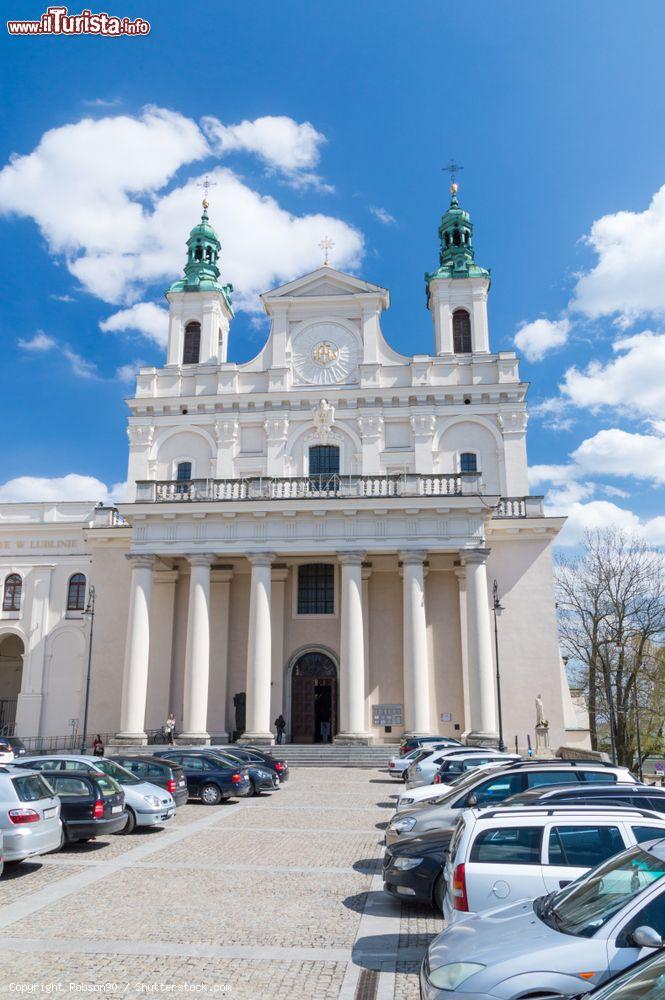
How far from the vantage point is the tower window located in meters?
38.0

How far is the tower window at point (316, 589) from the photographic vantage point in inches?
1497

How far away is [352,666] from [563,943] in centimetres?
2759

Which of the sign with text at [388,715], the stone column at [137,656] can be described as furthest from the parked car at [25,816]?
the sign with text at [388,715]

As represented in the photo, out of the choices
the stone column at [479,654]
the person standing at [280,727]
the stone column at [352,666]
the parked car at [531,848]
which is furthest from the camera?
the person standing at [280,727]

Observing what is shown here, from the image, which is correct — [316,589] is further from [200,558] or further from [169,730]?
[169,730]

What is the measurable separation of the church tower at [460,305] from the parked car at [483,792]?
105 feet

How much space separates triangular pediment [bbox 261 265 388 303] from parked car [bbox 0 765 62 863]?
33.5 metres

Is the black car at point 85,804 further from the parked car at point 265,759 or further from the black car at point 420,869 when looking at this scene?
the parked car at point 265,759

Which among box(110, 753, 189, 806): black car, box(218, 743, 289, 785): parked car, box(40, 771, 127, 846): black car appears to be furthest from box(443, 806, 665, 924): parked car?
box(218, 743, 289, 785): parked car

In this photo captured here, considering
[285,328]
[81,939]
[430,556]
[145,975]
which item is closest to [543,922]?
[145,975]

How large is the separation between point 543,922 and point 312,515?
2889 centimetres

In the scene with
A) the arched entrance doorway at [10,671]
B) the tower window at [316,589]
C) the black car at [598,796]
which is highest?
the tower window at [316,589]

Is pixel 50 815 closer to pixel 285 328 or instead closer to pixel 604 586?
pixel 285 328

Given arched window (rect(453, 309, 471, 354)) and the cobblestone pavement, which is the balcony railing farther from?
the cobblestone pavement
